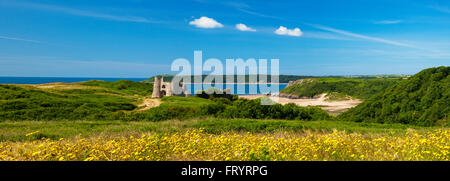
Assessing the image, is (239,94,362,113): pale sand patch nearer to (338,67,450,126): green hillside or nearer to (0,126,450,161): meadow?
(338,67,450,126): green hillside

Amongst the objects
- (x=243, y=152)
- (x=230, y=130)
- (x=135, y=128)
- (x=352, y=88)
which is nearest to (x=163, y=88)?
(x=135, y=128)

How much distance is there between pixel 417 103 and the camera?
1045 inches

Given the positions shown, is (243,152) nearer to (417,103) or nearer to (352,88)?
(417,103)

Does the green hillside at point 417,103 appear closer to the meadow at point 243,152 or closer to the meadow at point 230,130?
the meadow at point 230,130

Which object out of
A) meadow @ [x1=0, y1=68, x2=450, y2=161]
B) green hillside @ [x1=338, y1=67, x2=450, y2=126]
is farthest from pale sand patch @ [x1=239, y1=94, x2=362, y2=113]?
meadow @ [x1=0, y1=68, x2=450, y2=161]

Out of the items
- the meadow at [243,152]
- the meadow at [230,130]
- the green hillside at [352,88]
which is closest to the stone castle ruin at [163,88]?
the meadow at [230,130]

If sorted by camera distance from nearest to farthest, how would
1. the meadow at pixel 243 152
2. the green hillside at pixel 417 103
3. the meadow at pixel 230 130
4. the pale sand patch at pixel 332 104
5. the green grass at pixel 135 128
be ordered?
1. the meadow at pixel 243 152
2. the meadow at pixel 230 130
3. the green grass at pixel 135 128
4. the green hillside at pixel 417 103
5. the pale sand patch at pixel 332 104

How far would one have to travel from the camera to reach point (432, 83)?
2817 cm

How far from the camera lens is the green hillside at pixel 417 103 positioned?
900 inches

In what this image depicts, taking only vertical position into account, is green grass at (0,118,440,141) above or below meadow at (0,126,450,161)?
below

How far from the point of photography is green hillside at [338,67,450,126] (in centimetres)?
2286
